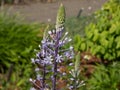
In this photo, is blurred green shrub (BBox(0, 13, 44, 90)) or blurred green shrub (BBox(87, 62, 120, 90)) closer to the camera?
blurred green shrub (BBox(87, 62, 120, 90))

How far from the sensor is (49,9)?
12.1 meters

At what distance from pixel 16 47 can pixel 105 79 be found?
170 cm

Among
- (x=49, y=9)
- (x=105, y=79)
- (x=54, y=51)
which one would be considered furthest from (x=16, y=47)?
(x=49, y=9)

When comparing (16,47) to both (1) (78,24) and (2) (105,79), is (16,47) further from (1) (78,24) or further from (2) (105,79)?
(1) (78,24)

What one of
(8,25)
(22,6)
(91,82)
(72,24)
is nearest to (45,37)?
(91,82)

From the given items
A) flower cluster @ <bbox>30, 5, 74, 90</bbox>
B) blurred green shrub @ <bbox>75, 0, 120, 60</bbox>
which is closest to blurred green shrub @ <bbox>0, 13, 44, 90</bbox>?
blurred green shrub @ <bbox>75, 0, 120, 60</bbox>

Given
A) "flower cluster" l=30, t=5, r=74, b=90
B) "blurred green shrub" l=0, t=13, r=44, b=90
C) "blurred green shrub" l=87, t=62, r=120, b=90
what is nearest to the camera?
"flower cluster" l=30, t=5, r=74, b=90

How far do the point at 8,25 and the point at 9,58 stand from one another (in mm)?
789

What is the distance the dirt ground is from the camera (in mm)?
11148

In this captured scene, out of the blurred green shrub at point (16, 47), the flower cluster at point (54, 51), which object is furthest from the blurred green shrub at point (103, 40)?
the flower cluster at point (54, 51)

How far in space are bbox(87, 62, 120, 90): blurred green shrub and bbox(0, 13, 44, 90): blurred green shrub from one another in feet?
2.70

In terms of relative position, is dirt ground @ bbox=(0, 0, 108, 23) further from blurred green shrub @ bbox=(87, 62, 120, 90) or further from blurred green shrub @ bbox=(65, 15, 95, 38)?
blurred green shrub @ bbox=(87, 62, 120, 90)

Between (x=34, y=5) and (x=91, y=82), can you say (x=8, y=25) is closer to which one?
(x=91, y=82)

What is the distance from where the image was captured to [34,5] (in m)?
12.7
